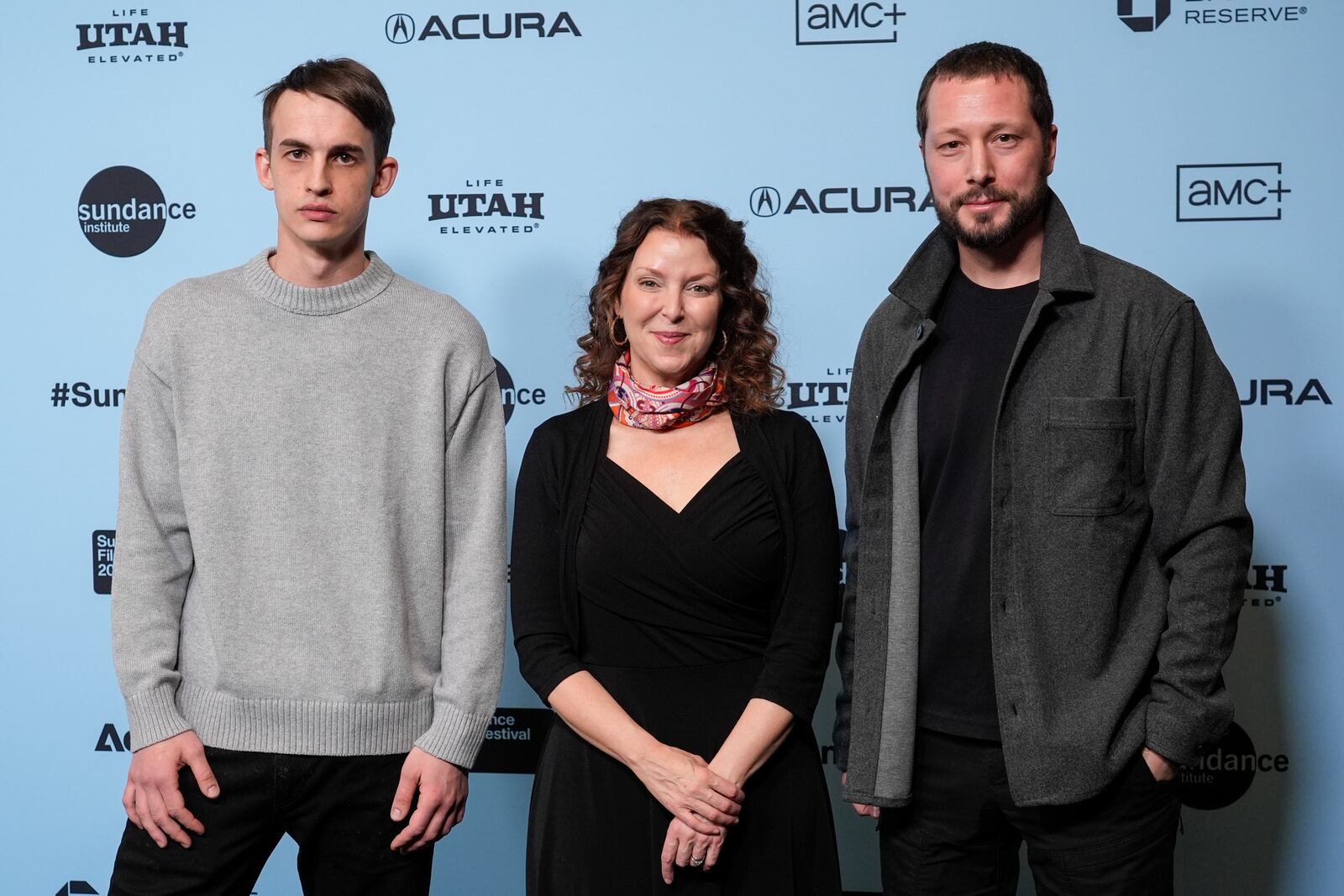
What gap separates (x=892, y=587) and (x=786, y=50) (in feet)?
4.68

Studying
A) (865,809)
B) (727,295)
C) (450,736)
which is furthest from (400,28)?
(865,809)

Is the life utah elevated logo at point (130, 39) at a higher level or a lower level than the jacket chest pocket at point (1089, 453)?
higher

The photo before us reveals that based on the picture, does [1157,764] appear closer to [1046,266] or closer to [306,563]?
[1046,266]

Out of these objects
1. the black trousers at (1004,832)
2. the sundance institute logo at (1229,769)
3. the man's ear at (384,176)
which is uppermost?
the man's ear at (384,176)

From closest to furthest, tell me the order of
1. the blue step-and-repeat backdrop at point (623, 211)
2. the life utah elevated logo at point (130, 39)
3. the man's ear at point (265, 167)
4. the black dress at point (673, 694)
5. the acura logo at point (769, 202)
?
the black dress at point (673, 694) → the man's ear at point (265, 167) → the blue step-and-repeat backdrop at point (623, 211) → the acura logo at point (769, 202) → the life utah elevated logo at point (130, 39)

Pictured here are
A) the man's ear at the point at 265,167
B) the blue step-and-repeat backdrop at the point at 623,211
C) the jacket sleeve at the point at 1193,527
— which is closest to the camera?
the jacket sleeve at the point at 1193,527

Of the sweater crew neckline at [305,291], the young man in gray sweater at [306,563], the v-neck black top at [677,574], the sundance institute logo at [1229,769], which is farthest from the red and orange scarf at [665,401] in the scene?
the sundance institute logo at [1229,769]

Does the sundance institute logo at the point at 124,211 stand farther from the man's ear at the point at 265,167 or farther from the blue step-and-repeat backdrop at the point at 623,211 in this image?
the man's ear at the point at 265,167

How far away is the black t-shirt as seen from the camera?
5.31ft

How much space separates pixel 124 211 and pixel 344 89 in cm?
136

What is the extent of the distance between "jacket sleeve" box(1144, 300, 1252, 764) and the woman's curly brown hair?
56 centimetres

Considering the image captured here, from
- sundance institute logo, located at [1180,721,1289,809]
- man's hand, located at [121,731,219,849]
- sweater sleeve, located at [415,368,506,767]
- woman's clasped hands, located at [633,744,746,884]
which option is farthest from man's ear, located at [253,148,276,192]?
sundance institute logo, located at [1180,721,1289,809]

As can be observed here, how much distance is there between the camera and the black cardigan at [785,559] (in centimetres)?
164

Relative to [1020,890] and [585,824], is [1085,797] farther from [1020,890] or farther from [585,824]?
[1020,890]
